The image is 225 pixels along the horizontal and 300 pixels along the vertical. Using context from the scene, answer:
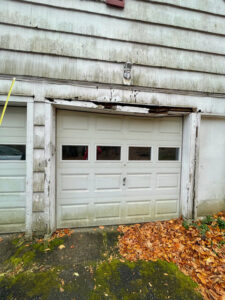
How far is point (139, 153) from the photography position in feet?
9.32

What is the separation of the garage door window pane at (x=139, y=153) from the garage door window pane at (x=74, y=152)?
890 mm

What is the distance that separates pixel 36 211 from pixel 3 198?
0.65 m

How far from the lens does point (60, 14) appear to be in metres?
2.27

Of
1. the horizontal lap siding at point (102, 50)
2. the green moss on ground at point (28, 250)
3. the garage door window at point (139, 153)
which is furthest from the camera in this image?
the garage door window at point (139, 153)

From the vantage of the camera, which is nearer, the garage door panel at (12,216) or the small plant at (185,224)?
the garage door panel at (12,216)

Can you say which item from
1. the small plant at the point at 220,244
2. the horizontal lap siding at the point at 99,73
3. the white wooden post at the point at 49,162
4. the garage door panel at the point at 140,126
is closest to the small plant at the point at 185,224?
the small plant at the point at 220,244

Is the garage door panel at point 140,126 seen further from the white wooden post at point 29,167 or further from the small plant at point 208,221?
the small plant at point 208,221

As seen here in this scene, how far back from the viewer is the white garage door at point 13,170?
2.42m

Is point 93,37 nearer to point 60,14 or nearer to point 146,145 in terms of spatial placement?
point 60,14

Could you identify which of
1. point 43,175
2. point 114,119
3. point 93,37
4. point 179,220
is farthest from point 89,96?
point 179,220

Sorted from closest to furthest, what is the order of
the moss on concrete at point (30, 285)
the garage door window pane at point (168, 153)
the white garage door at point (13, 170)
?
the moss on concrete at point (30, 285) → the white garage door at point (13, 170) → the garage door window pane at point (168, 153)

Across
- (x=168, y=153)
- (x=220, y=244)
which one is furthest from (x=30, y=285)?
(x=168, y=153)

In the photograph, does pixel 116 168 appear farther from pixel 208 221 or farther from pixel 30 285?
pixel 208 221

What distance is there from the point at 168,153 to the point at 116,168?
1136 mm
